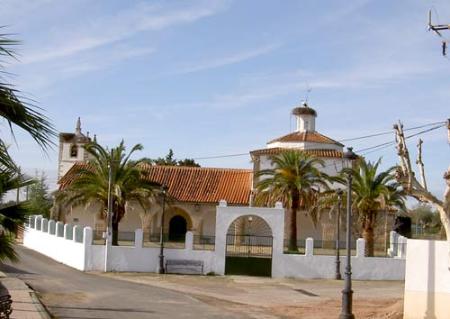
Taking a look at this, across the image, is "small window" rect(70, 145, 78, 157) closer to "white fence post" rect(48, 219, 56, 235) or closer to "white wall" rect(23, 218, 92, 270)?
"white wall" rect(23, 218, 92, 270)

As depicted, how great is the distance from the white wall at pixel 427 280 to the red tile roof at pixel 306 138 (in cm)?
3147

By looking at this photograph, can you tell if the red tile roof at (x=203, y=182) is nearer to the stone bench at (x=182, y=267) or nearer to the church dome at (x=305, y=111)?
the church dome at (x=305, y=111)

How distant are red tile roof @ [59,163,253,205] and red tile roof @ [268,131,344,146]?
11.8 feet

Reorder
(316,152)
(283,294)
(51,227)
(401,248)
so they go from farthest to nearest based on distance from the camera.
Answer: (316,152) < (51,227) < (401,248) < (283,294)

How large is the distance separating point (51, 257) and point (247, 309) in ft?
64.2

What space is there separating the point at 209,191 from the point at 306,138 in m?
7.95

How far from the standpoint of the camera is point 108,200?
110ft

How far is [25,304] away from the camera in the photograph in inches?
687

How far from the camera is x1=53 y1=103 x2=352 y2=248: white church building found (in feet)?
153

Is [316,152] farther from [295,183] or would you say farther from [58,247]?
[58,247]

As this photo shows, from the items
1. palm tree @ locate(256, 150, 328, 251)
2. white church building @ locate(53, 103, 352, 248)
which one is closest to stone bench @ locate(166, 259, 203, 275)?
palm tree @ locate(256, 150, 328, 251)

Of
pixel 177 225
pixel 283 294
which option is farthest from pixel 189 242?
pixel 177 225

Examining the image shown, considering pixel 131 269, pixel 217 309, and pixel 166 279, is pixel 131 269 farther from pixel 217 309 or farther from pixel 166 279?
pixel 217 309

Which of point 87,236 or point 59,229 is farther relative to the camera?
point 59,229
